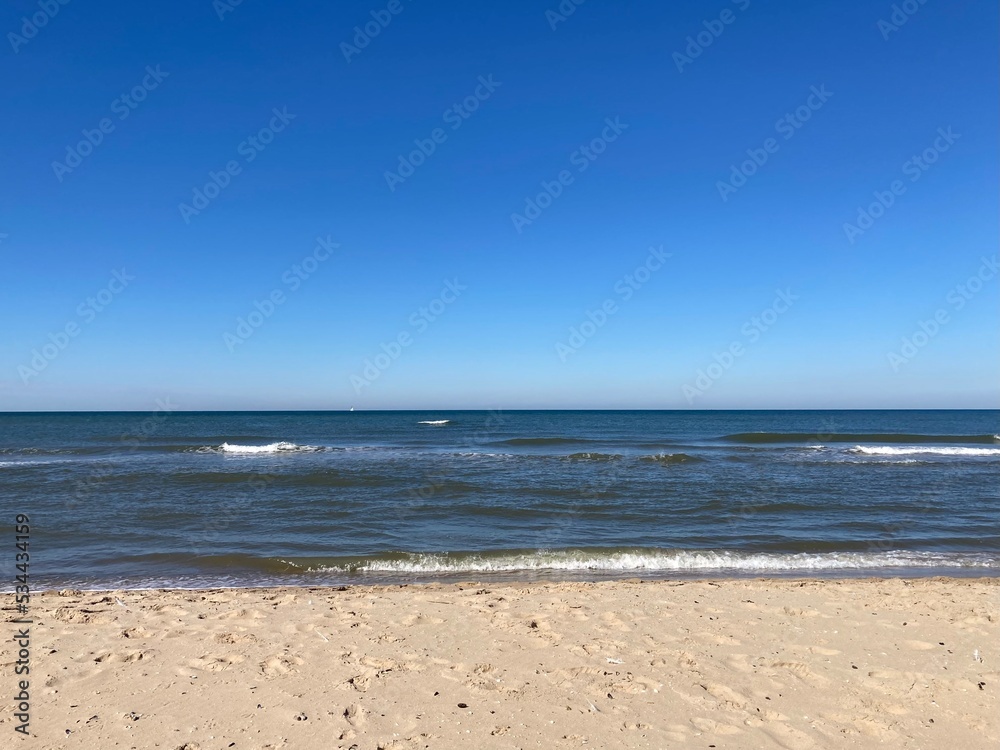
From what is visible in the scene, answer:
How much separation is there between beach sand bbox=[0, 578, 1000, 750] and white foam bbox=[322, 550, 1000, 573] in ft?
7.44

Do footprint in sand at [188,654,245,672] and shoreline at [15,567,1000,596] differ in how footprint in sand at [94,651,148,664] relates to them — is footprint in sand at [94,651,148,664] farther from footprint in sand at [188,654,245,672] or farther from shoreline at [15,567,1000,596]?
shoreline at [15,567,1000,596]

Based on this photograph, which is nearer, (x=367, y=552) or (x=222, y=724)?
(x=222, y=724)

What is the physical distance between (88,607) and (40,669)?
240 centimetres

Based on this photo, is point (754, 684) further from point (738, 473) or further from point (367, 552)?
point (738, 473)

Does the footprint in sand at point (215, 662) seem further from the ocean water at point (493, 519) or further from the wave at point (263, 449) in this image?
the wave at point (263, 449)

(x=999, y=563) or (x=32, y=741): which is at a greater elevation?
(x=32, y=741)

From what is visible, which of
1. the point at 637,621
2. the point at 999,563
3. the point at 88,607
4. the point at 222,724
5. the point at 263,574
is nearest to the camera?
the point at 222,724

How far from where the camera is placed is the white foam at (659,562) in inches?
403

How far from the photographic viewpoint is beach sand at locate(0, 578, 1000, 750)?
170 inches

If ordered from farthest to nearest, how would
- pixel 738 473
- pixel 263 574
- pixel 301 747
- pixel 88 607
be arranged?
1. pixel 738 473
2. pixel 263 574
3. pixel 88 607
4. pixel 301 747

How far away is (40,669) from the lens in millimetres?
5301

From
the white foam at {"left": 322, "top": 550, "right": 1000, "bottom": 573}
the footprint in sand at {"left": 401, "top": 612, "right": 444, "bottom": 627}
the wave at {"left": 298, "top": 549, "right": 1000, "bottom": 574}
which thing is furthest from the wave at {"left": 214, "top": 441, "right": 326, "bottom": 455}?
the footprint in sand at {"left": 401, "top": 612, "right": 444, "bottom": 627}

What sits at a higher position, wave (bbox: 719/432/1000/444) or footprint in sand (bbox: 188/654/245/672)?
footprint in sand (bbox: 188/654/245/672)

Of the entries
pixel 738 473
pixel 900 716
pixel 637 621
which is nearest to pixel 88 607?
pixel 637 621
